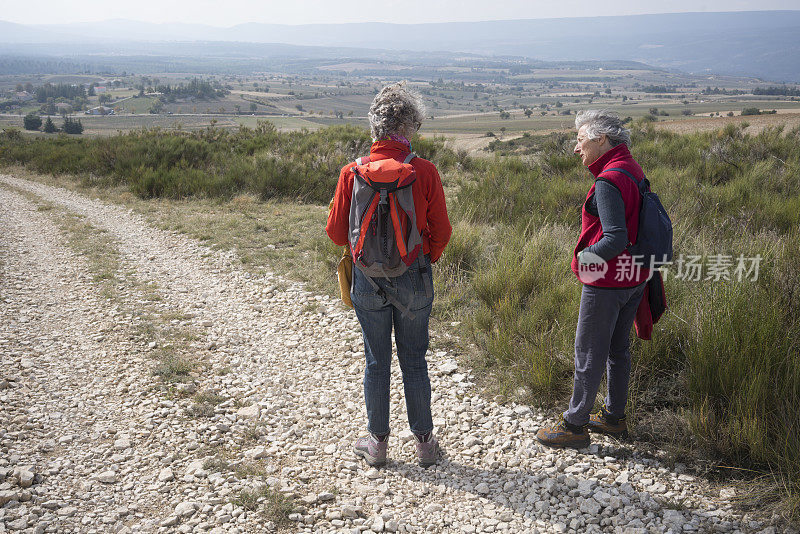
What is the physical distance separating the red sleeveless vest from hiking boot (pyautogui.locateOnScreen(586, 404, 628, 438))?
3.18ft

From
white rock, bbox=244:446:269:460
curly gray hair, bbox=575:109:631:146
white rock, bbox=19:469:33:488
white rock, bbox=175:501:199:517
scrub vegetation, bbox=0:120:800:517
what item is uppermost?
curly gray hair, bbox=575:109:631:146

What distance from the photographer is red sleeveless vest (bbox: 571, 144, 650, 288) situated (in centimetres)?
238

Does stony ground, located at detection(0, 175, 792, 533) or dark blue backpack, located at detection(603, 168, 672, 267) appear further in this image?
stony ground, located at detection(0, 175, 792, 533)

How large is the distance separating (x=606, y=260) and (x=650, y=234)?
268mm

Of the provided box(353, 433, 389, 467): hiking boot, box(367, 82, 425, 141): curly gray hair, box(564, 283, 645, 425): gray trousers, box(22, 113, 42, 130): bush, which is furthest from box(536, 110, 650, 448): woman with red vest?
box(22, 113, 42, 130): bush

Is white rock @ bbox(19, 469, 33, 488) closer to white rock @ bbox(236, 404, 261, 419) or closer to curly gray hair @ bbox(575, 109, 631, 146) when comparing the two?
white rock @ bbox(236, 404, 261, 419)

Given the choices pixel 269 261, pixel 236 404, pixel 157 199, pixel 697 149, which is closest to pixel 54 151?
pixel 157 199

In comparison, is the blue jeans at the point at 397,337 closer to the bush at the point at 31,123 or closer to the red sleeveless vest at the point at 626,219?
the red sleeveless vest at the point at 626,219

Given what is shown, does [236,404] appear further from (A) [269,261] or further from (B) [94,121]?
(B) [94,121]

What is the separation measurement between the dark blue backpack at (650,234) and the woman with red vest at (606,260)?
31 millimetres

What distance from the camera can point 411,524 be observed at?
2.55 m

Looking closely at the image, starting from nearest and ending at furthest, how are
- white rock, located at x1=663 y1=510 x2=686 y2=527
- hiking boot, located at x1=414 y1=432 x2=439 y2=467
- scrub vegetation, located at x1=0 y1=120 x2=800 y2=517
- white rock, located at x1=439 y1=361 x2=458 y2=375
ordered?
1. white rock, located at x1=663 y1=510 x2=686 y2=527
2. scrub vegetation, located at x1=0 y1=120 x2=800 y2=517
3. hiking boot, located at x1=414 y1=432 x2=439 y2=467
4. white rock, located at x1=439 y1=361 x2=458 y2=375

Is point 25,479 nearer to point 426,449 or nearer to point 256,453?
point 256,453

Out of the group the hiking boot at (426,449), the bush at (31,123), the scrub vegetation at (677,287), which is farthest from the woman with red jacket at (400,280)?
the bush at (31,123)
